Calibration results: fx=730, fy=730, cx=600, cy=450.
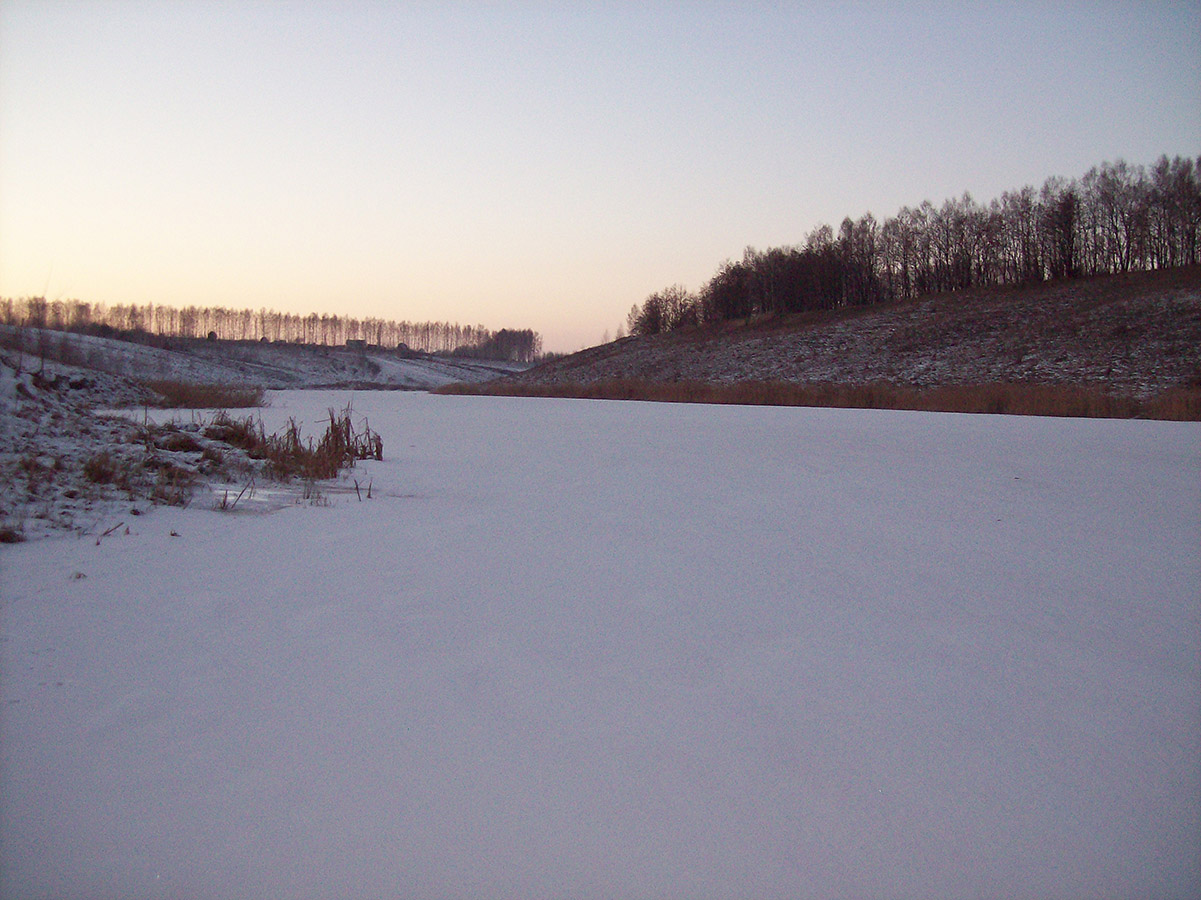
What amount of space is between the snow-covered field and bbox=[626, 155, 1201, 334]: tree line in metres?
36.8

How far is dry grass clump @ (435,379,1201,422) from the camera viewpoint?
14.0 m

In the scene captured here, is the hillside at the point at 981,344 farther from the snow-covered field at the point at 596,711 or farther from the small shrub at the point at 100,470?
the small shrub at the point at 100,470

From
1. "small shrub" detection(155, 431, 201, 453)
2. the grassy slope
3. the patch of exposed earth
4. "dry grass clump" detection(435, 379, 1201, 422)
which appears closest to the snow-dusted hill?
the grassy slope

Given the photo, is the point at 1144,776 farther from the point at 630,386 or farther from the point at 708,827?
the point at 630,386

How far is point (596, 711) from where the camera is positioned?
2193 mm

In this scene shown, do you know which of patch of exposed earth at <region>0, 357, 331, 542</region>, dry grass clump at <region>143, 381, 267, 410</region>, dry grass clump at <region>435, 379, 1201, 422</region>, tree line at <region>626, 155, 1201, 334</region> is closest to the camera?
patch of exposed earth at <region>0, 357, 331, 542</region>

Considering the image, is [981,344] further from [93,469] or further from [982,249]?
[93,469]

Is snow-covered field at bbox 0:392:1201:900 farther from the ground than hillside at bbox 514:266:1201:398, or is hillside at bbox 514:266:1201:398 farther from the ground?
hillside at bbox 514:266:1201:398

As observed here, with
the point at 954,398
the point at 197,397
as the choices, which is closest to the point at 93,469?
the point at 197,397

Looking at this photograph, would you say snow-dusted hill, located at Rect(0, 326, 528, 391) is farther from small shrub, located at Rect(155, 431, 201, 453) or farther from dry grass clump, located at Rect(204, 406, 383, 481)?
small shrub, located at Rect(155, 431, 201, 453)

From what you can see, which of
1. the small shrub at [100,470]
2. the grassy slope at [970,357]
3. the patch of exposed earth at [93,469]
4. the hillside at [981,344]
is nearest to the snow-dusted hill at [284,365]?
the grassy slope at [970,357]

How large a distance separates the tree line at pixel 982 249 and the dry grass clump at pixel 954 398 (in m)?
19.9

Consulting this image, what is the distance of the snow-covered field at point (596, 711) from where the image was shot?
162cm

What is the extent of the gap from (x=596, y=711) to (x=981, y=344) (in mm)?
27341
